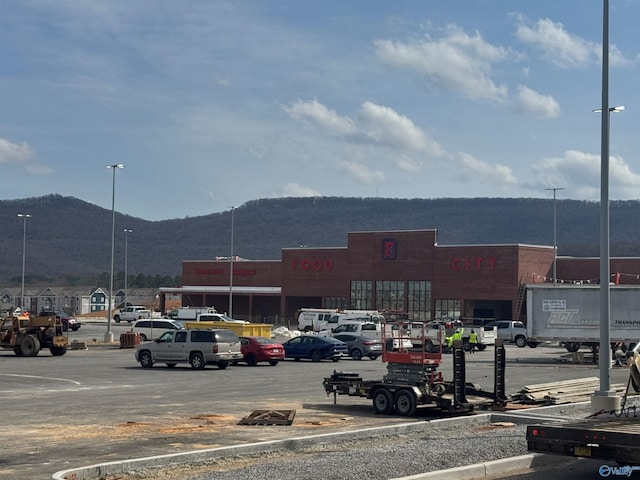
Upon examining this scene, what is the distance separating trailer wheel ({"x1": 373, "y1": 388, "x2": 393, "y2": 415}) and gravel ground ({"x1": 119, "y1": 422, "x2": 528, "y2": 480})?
4.24 meters

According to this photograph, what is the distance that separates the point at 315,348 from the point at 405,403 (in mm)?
21594

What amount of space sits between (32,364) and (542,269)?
54936 millimetres

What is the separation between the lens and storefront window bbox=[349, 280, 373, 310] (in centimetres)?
8875

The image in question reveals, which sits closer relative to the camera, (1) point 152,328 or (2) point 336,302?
(1) point 152,328

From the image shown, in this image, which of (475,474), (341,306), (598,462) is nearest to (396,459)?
(475,474)

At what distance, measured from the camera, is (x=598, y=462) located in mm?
14320

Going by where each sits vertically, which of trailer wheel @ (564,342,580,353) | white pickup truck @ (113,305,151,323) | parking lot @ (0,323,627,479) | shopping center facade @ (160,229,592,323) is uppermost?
shopping center facade @ (160,229,592,323)

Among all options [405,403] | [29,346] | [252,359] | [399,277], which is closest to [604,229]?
[405,403]

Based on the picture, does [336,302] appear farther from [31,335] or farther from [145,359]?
[145,359]

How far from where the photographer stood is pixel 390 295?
87688mm

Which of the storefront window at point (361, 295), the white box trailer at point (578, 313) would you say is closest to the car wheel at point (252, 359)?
the white box trailer at point (578, 313)

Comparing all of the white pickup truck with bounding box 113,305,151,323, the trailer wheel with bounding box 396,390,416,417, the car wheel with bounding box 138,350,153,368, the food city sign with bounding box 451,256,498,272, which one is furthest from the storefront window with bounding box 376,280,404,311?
the trailer wheel with bounding box 396,390,416,417

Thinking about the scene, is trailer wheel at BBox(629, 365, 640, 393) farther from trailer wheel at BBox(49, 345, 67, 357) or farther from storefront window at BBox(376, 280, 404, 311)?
storefront window at BBox(376, 280, 404, 311)

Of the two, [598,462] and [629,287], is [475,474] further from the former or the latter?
[629,287]
